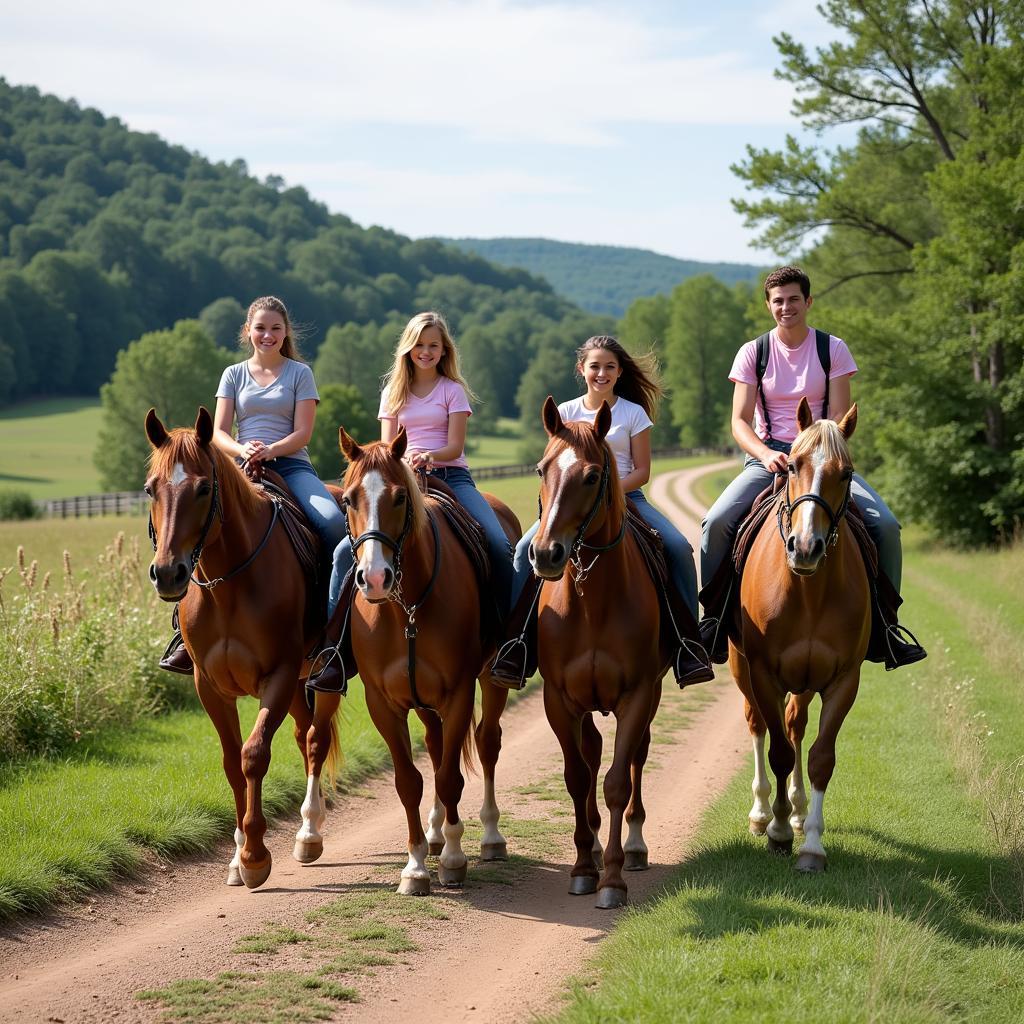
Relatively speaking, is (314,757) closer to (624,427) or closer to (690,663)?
(690,663)

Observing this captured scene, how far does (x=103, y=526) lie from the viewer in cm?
4403

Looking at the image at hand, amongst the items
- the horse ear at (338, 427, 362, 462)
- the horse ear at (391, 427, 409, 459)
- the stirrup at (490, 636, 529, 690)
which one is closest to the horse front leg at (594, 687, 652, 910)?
the stirrup at (490, 636, 529, 690)

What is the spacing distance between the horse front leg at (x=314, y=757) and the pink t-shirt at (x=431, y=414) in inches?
75.8

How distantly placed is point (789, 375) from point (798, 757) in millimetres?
2976

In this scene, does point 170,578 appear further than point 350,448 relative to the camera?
No

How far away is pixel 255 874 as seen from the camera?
7.65 metres

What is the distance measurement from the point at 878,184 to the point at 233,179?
17639 cm

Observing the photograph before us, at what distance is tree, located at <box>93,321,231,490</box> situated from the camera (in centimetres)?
7100

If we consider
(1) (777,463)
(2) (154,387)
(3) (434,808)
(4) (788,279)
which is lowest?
(3) (434,808)

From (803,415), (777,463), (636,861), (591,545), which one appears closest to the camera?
(591,545)

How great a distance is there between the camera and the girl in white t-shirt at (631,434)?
26.8 ft

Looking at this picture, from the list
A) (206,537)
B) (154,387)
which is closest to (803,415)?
(206,537)

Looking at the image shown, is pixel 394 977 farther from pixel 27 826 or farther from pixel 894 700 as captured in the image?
pixel 894 700

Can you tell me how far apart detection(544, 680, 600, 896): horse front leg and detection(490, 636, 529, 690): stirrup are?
23 cm
